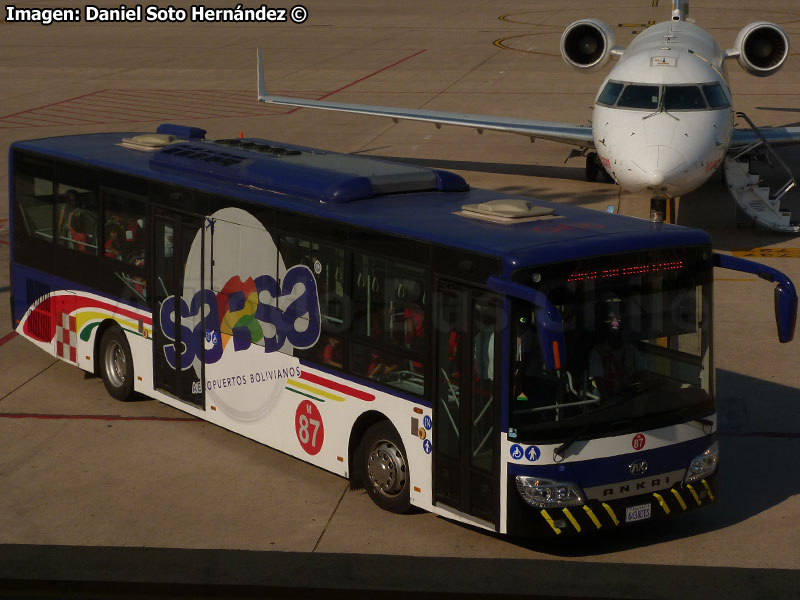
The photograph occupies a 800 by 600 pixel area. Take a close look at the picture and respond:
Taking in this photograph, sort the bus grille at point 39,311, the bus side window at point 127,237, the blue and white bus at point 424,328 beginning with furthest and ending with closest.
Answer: the bus grille at point 39,311, the bus side window at point 127,237, the blue and white bus at point 424,328

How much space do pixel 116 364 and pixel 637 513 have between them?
698 centimetres

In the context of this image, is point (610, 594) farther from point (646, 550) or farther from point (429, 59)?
point (429, 59)

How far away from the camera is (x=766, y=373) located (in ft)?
51.2

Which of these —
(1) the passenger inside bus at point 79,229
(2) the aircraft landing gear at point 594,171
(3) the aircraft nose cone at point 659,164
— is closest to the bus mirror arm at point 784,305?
(1) the passenger inside bus at point 79,229

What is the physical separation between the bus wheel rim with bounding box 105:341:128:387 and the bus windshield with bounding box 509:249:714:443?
6338 mm

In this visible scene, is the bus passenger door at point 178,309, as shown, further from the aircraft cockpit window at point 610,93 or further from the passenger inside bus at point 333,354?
the aircraft cockpit window at point 610,93

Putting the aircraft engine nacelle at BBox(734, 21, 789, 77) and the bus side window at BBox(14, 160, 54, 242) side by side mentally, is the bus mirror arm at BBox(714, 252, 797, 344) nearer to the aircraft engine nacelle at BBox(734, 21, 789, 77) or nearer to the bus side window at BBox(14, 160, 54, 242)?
the bus side window at BBox(14, 160, 54, 242)

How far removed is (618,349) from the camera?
34.0 feet

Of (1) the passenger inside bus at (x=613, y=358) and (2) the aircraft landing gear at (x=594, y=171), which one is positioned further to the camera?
(2) the aircraft landing gear at (x=594, y=171)

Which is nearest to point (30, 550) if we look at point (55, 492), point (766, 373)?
point (55, 492)

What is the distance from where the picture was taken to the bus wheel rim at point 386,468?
37.2ft

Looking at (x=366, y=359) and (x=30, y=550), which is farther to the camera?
(x=366, y=359)

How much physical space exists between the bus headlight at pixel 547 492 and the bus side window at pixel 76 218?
689 cm

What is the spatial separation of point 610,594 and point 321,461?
6.57 metres
